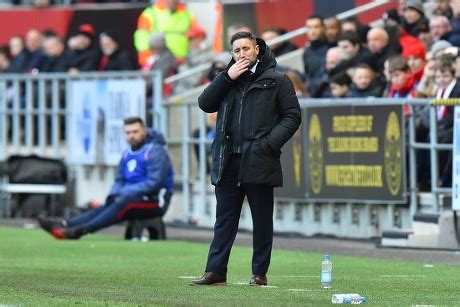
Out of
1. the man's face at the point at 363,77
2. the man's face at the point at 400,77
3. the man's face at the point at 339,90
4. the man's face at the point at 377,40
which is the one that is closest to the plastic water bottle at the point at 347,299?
the man's face at the point at 400,77

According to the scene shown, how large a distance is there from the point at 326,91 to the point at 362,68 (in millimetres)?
1187

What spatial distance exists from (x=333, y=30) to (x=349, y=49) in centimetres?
111

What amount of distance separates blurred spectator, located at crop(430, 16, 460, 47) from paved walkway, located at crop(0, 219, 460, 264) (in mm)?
2828

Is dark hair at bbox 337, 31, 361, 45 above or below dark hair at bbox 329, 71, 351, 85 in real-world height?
above

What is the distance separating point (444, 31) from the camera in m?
21.8

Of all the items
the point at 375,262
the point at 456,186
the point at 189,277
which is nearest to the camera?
the point at 189,277

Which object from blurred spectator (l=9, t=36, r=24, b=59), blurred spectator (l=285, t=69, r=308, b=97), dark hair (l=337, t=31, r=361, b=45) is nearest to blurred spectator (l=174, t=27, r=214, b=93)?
blurred spectator (l=9, t=36, r=24, b=59)

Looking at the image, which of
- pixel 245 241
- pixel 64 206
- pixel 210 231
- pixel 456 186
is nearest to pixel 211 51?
pixel 64 206

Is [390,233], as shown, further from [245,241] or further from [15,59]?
[15,59]

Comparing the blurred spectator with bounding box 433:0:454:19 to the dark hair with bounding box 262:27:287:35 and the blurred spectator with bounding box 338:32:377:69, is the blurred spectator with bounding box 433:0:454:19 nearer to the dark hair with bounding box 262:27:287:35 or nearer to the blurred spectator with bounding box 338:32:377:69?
the blurred spectator with bounding box 338:32:377:69

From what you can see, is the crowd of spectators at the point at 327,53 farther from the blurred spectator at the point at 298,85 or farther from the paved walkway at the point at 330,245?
the paved walkway at the point at 330,245

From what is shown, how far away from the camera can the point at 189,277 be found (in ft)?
49.6

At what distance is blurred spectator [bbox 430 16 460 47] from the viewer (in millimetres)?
21719

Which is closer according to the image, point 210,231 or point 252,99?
point 252,99
